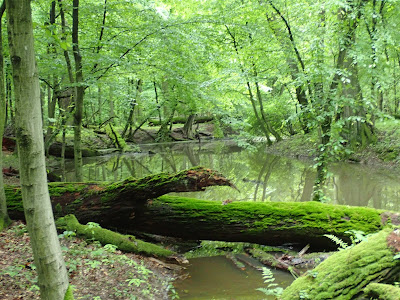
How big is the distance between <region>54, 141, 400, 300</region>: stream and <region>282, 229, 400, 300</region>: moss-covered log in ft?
4.15

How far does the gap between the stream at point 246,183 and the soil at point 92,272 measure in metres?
0.46

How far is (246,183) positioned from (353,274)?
8.44 m

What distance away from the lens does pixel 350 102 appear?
17.5ft

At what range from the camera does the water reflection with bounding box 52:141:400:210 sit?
902 cm

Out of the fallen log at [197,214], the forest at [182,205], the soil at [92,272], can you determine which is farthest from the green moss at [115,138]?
the soil at [92,272]

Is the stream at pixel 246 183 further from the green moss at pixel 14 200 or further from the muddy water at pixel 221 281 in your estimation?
the green moss at pixel 14 200

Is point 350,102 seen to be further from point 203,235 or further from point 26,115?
point 26,115

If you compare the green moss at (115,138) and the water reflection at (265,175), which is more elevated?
the green moss at (115,138)

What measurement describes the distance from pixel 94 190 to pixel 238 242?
288 centimetres

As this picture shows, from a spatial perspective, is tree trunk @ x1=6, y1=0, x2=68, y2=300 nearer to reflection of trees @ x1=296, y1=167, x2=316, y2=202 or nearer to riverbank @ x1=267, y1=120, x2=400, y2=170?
reflection of trees @ x1=296, y1=167, x2=316, y2=202

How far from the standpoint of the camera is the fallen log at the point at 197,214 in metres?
4.93

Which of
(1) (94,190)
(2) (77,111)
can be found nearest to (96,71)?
(2) (77,111)

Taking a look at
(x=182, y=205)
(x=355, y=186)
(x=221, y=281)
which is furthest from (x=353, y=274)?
(x=355, y=186)

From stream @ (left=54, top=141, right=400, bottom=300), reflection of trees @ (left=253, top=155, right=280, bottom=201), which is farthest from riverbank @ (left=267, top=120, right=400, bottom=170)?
reflection of trees @ (left=253, top=155, right=280, bottom=201)
